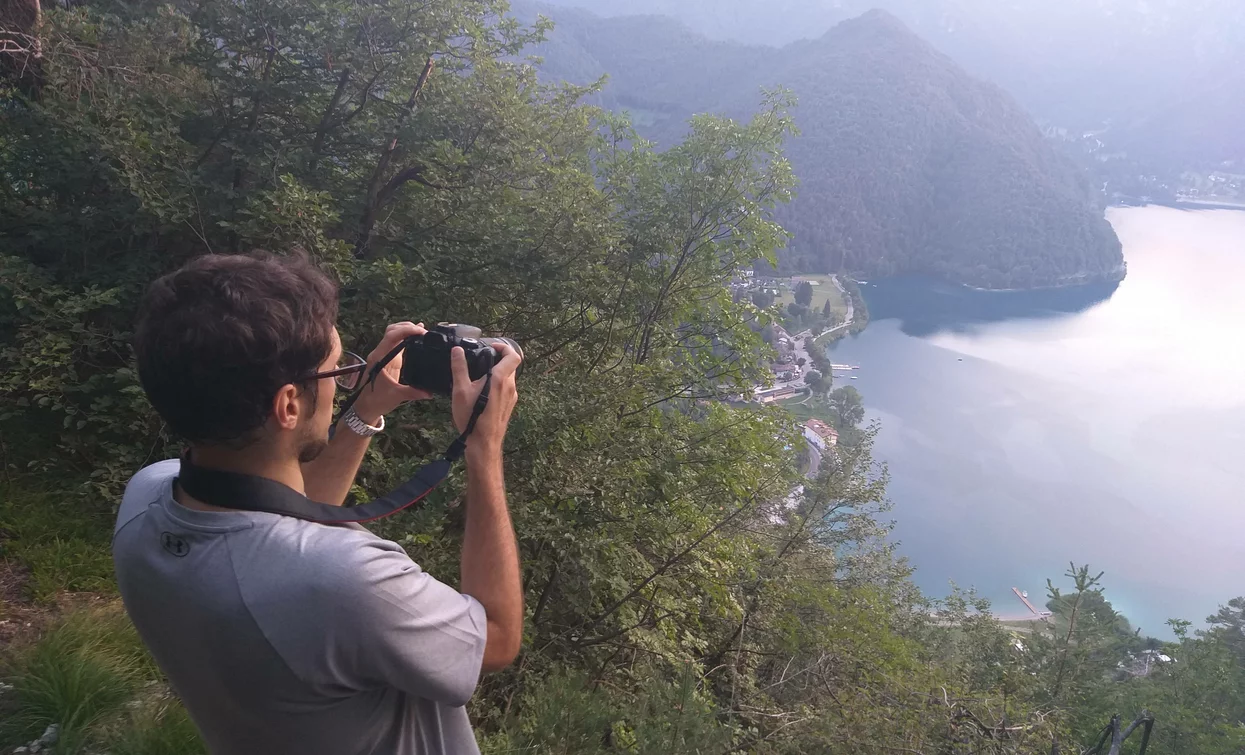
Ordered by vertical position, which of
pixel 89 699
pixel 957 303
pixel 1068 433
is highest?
pixel 89 699

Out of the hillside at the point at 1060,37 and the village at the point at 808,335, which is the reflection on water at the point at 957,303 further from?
the hillside at the point at 1060,37

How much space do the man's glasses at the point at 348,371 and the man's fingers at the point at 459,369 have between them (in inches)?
6.6

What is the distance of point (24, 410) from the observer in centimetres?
447

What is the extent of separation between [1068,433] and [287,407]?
41.1 meters

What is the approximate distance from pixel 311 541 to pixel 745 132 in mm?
5746

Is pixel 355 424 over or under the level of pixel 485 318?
over

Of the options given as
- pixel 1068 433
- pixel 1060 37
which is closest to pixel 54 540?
pixel 1068 433

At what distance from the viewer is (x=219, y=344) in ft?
3.02

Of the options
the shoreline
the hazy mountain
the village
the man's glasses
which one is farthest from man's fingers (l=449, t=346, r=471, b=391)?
the hazy mountain

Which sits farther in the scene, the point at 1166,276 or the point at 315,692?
the point at 1166,276

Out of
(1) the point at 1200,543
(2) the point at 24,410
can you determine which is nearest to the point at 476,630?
(2) the point at 24,410

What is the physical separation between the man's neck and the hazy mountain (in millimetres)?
97639

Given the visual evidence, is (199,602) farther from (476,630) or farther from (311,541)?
(476,630)

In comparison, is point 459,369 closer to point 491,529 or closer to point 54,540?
point 491,529
